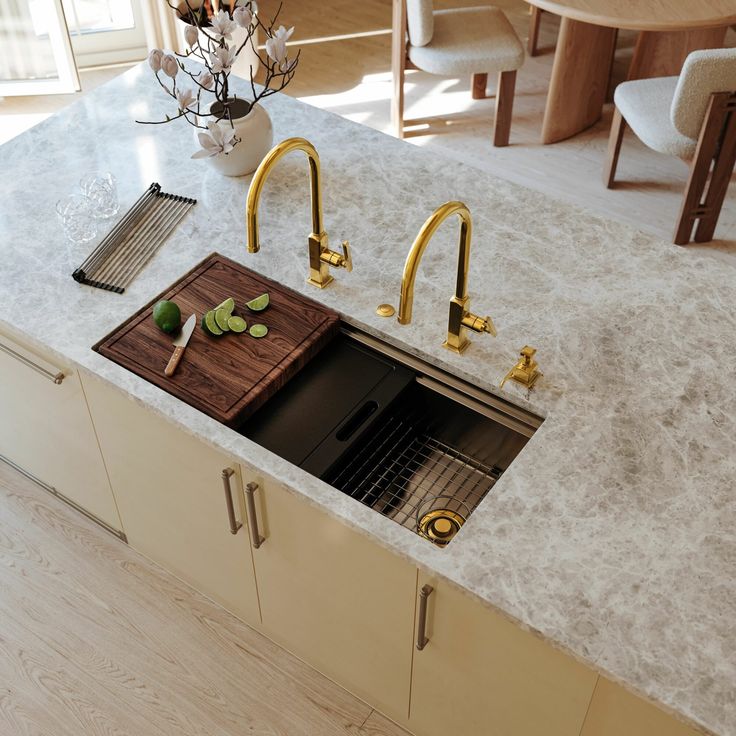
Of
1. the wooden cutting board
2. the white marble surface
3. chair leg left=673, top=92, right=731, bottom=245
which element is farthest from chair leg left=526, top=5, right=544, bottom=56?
the wooden cutting board

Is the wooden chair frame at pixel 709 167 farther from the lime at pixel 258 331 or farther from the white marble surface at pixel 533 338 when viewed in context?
the lime at pixel 258 331

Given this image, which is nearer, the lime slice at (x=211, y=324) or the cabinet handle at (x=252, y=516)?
the cabinet handle at (x=252, y=516)

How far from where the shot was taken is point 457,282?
1906 mm

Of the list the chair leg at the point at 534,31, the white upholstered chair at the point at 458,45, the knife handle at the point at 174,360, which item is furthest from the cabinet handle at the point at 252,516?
the chair leg at the point at 534,31

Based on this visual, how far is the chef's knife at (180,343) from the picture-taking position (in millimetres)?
2041

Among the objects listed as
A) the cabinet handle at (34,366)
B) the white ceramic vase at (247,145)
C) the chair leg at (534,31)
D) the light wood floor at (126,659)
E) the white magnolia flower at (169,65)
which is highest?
the white magnolia flower at (169,65)

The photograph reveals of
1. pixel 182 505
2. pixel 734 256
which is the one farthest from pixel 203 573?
pixel 734 256

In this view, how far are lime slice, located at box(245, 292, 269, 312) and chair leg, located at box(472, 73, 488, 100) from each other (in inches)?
109

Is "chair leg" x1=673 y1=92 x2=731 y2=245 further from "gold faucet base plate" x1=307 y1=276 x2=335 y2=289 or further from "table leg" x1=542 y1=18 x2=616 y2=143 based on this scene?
"gold faucet base plate" x1=307 y1=276 x2=335 y2=289

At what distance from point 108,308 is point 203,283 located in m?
0.23

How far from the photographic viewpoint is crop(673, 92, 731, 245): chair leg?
3.41 meters

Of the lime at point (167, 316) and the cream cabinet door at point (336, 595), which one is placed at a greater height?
the lime at point (167, 316)

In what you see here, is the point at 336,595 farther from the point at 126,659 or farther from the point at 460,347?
the point at 126,659

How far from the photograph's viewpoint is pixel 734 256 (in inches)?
148
